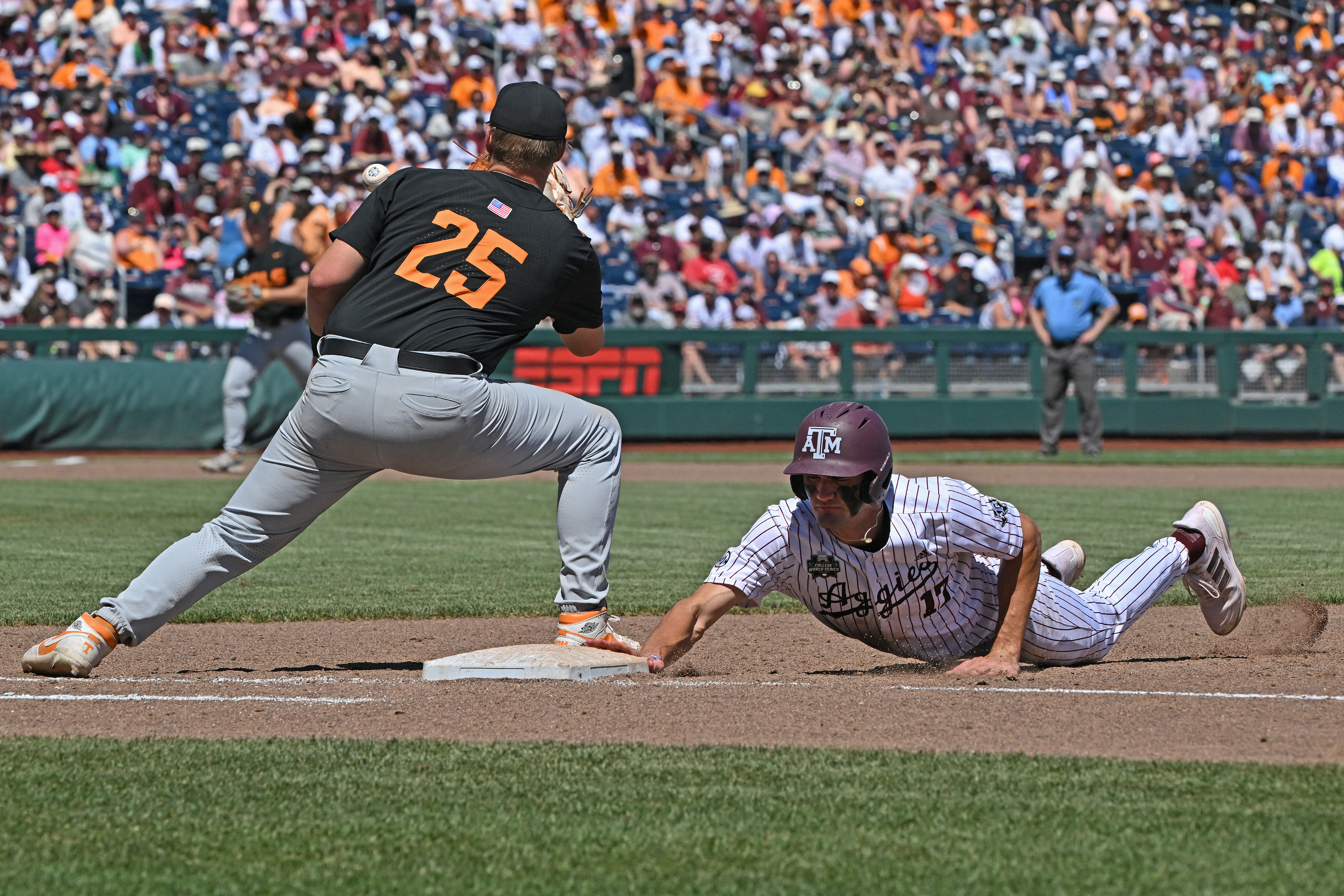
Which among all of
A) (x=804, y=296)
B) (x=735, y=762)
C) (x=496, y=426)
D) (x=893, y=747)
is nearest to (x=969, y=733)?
(x=893, y=747)

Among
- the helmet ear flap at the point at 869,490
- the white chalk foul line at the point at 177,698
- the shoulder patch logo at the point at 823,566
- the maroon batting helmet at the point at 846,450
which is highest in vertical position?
the maroon batting helmet at the point at 846,450

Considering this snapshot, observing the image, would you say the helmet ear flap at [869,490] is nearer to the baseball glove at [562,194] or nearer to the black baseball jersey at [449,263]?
the black baseball jersey at [449,263]

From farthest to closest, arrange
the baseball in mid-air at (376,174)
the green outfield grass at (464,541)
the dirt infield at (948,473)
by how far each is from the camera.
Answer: the dirt infield at (948,473) → the green outfield grass at (464,541) → the baseball in mid-air at (376,174)

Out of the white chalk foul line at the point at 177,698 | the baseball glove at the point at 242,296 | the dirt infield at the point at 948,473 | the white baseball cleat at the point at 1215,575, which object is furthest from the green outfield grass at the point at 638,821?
the dirt infield at the point at 948,473

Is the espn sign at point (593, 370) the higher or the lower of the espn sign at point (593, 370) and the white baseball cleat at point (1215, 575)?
the lower

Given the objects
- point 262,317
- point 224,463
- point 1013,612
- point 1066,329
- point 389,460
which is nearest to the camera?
point 389,460

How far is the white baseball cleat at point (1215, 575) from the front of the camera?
19.2 ft

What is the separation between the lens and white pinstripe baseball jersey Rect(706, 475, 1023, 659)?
4895 millimetres

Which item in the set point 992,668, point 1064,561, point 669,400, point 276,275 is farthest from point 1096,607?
point 669,400

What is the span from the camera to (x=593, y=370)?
60.7 feet

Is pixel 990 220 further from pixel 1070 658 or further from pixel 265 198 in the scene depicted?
pixel 1070 658

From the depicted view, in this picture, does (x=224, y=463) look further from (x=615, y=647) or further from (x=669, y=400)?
(x=615, y=647)

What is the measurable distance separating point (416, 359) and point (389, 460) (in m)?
0.32

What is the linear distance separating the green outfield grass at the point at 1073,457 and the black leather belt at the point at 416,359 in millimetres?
11313
